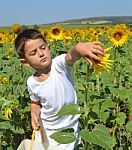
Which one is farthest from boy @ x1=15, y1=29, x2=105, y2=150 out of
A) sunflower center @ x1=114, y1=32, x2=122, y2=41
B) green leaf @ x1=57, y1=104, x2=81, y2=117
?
sunflower center @ x1=114, y1=32, x2=122, y2=41

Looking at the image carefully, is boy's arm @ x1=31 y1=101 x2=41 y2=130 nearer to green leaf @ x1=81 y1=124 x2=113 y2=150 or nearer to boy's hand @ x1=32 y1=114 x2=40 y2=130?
boy's hand @ x1=32 y1=114 x2=40 y2=130

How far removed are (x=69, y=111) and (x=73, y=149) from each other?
60 centimetres

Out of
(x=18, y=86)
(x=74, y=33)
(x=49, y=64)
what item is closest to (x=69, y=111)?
(x=49, y=64)

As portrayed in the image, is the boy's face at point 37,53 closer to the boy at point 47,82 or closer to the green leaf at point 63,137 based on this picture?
the boy at point 47,82

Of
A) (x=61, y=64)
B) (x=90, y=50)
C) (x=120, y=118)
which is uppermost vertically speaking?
(x=90, y=50)

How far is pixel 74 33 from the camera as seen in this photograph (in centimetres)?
1052

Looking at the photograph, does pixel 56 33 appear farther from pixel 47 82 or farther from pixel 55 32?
pixel 47 82

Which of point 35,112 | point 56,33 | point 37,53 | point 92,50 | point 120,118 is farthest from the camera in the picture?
point 56,33

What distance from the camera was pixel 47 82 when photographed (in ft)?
8.14

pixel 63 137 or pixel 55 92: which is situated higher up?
pixel 55 92

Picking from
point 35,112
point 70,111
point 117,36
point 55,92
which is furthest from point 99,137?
point 117,36

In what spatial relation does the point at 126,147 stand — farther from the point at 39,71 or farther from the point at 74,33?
the point at 74,33

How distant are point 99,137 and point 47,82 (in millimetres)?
709

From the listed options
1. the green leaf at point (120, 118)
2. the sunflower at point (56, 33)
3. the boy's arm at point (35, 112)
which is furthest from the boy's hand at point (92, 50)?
the sunflower at point (56, 33)
